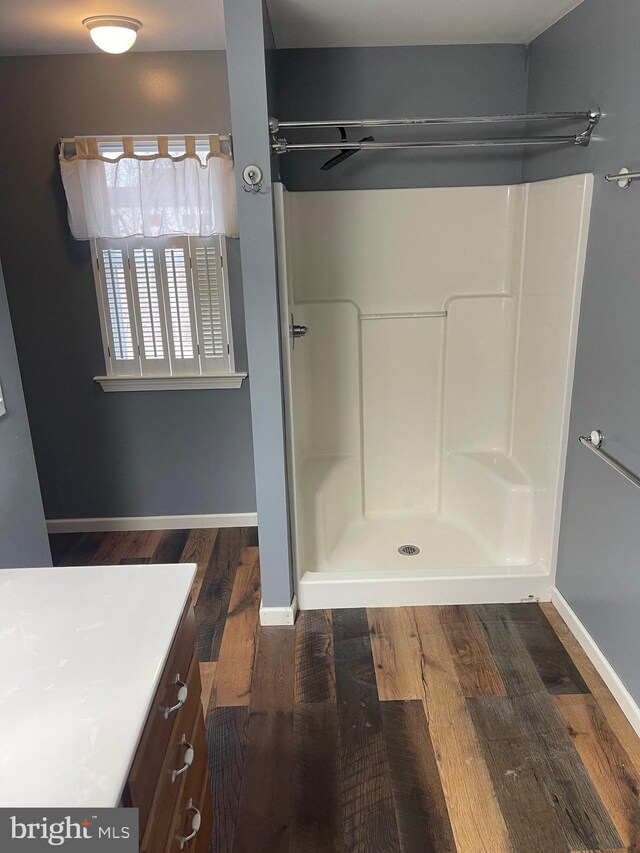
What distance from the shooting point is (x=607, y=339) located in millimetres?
2070

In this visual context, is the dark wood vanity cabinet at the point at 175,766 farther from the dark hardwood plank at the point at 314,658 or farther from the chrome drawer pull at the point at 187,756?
the dark hardwood plank at the point at 314,658

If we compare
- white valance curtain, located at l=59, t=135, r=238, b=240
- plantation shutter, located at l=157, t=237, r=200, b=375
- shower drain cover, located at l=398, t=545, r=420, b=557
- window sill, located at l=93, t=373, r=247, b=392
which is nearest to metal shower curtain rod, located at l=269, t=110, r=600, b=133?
white valance curtain, located at l=59, t=135, r=238, b=240

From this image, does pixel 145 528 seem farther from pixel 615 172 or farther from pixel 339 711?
pixel 615 172

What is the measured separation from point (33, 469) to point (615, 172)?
83.3 inches

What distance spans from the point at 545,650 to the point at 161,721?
1690 millimetres

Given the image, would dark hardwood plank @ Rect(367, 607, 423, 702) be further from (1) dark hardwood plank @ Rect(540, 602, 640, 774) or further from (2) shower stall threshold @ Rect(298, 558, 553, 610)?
(1) dark hardwood plank @ Rect(540, 602, 640, 774)

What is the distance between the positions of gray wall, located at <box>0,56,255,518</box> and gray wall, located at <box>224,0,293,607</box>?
0.82m

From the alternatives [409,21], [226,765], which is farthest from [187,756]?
[409,21]

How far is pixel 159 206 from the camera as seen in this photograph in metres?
2.85

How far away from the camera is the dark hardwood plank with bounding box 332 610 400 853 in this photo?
1646mm

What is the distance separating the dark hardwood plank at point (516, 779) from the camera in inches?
63.5

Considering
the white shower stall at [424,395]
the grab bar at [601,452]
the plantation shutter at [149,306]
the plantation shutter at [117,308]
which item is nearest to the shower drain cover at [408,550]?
the white shower stall at [424,395]

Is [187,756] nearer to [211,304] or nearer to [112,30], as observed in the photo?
[211,304]

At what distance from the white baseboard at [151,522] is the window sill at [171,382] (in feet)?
2.35
